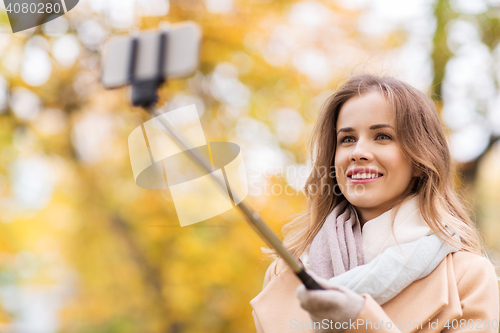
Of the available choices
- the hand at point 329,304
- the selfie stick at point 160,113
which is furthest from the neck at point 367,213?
the selfie stick at point 160,113

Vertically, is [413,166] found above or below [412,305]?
above

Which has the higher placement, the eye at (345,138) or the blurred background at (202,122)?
the eye at (345,138)

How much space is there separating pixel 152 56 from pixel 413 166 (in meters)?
1.17

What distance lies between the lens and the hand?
1085mm

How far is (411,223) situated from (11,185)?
504cm

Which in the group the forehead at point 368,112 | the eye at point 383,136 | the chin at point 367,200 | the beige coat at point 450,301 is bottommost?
the beige coat at point 450,301

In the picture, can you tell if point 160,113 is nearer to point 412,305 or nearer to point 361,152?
point 361,152

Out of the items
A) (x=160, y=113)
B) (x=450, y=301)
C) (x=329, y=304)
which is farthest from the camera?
(x=450, y=301)

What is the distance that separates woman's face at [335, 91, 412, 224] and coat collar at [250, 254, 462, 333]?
12.8 inches

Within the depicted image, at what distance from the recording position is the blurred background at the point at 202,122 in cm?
429

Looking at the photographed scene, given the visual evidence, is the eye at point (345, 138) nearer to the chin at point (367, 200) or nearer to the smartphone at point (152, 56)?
the chin at point (367, 200)

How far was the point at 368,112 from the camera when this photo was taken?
1628 millimetres

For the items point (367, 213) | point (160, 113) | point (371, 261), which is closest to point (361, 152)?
point (367, 213)

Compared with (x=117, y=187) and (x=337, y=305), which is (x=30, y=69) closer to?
(x=117, y=187)
